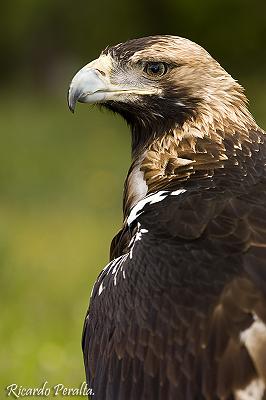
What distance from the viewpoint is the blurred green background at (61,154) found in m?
7.39

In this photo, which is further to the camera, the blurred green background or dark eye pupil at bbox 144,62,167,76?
the blurred green background

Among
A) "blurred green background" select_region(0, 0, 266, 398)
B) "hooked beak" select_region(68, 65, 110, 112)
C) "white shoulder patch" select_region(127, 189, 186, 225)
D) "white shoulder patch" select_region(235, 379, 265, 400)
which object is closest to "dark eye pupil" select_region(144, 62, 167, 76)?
"hooked beak" select_region(68, 65, 110, 112)

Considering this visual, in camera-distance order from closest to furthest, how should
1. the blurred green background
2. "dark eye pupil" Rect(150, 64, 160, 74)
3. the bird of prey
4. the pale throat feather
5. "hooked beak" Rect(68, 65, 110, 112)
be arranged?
the bird of prey < the pale throat feather < "hooked beak" Rect(68, 65, 110, 112) < "dark eye pupil" Rect(150, 64, 160, 74) < the blurred green background

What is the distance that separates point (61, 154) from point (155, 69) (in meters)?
14.4

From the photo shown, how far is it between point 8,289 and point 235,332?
4983 millimetres

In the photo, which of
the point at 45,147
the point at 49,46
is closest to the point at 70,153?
the point at 45,147

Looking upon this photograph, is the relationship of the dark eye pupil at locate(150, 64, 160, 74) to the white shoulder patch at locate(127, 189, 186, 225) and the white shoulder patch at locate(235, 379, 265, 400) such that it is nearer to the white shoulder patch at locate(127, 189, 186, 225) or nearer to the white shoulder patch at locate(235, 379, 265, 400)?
the white shoulder patch at locate(127, 189, 186, 225)

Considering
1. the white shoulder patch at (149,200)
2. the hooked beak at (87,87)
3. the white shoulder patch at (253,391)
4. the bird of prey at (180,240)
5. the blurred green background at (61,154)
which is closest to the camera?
the white shoulder patch at (253,391)

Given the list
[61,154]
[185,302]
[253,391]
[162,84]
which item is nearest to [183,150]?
[162,84]

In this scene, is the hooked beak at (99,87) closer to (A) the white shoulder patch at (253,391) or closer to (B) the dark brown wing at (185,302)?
(B) the dark brown wing at (185,302)

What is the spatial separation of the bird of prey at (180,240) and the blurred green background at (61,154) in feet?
5.88

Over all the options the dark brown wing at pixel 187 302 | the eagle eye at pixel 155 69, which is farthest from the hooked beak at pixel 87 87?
the dark brown wing at pixel 187 302

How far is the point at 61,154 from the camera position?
19.2m

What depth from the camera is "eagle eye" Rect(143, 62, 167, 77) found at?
486 centimetres
